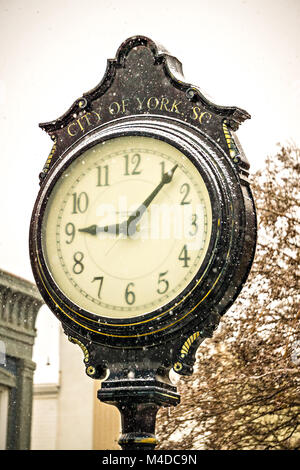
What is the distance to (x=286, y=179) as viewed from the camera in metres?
5.67

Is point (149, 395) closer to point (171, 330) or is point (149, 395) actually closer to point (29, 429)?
point (171, 330)

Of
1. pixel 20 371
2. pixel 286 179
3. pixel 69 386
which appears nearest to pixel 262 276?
pixel 286 179

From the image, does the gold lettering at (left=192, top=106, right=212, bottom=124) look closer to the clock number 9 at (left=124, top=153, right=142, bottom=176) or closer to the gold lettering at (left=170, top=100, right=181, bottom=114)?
the gold lettering at (left=170, top=100, right=181, bottom=114)

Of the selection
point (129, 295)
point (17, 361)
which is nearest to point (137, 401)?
point (129, 295)

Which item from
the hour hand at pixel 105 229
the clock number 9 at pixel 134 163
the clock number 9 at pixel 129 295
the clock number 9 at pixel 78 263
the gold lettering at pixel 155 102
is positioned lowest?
the clock number 9 at pixel 129 295

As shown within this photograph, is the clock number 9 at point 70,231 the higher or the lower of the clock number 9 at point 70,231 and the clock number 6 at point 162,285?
the higher

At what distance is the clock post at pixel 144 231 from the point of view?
1.74 metres

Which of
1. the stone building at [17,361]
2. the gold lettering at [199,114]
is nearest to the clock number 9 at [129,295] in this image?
the gold lettering at [199,114]

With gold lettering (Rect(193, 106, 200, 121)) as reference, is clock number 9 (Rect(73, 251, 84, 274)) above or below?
below

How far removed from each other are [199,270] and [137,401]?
11.5 inches

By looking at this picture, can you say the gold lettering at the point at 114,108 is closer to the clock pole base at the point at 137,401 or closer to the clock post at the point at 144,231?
the clock post at the point at 144,231

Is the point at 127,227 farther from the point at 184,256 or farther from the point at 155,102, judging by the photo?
the point at 155,102

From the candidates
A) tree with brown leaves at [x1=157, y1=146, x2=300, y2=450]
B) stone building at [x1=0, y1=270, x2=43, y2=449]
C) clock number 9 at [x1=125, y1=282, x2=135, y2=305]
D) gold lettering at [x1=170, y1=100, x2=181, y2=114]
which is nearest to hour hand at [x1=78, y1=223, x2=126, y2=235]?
clock number 9 at [x1=125, y1=282, x2=135, y2=305]

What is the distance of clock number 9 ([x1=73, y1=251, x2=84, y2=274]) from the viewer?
1857mm
